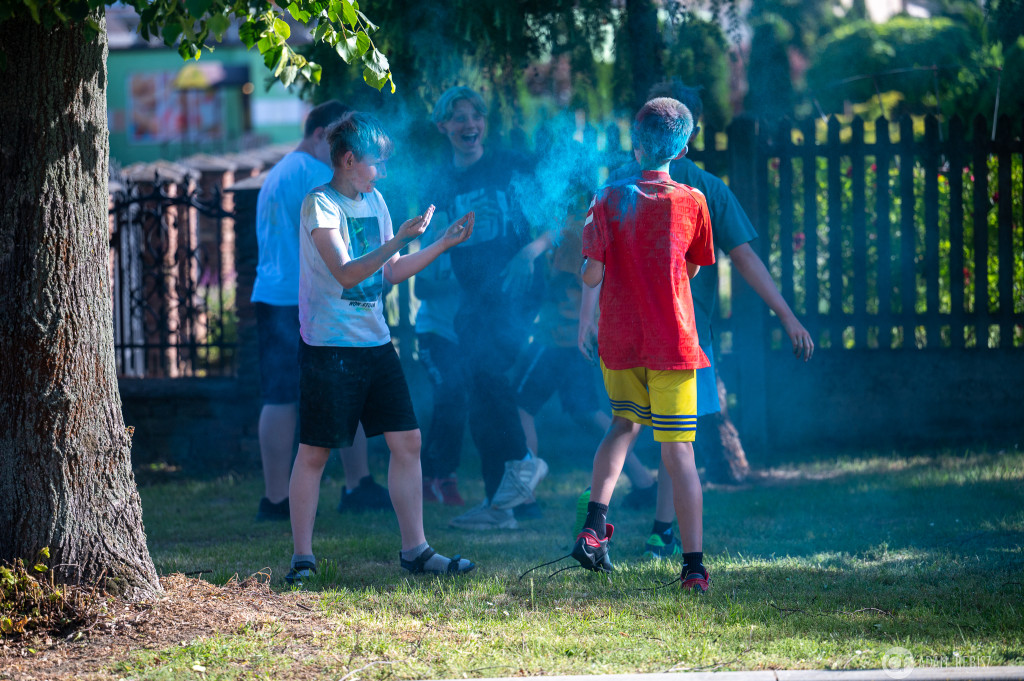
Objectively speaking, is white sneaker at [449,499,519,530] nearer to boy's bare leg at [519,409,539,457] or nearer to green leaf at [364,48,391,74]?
boy's bare leg at [519,409,539,457]

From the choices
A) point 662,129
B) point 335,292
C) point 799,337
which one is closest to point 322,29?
point 335,292

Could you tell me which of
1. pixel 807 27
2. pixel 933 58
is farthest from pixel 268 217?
pixel 807 27

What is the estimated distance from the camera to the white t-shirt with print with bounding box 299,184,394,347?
14.0 feet

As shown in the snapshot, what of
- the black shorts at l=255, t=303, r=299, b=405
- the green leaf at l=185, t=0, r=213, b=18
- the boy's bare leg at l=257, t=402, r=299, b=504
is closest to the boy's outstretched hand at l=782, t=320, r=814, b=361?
the green leaf at l=185, t=0, r=213, b=18

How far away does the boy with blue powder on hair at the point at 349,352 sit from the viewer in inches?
168

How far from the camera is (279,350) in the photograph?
571 centimetres

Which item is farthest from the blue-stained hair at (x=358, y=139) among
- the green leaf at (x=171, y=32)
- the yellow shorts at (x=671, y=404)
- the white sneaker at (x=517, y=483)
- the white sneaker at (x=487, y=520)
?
the white sneaker at (x=487, y=520)

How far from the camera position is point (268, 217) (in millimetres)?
5613

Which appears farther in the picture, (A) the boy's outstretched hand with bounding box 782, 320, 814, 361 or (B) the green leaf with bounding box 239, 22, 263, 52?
(A) the boy's outstretched hand with bounding box 782, 320, 814, 361

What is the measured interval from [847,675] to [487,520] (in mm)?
2528

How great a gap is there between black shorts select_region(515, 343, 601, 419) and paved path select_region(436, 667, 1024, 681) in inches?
110

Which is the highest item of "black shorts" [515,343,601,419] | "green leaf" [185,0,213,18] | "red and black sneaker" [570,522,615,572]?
"green leaf" [185,0,213,18]

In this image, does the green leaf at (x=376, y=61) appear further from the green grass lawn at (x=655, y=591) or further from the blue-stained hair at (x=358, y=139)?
the green grass lawn at (x=655, y=591)

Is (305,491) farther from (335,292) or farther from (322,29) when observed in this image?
(322,29)
